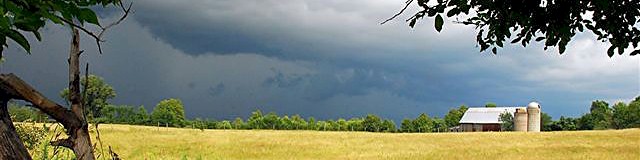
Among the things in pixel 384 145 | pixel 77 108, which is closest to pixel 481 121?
pixel 384 145

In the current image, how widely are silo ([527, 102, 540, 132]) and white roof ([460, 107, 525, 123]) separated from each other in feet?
73.5

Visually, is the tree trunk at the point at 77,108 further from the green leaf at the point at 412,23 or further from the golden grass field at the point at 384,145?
the golden grass field at the point at 384,145

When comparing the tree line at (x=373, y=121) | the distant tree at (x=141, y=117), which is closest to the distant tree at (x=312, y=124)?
the tree line at (x=373, y=121)

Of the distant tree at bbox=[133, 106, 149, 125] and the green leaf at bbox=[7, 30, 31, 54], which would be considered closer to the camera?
the green leaf at bbox=[7, 30, 31, 54]

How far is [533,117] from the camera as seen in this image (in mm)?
73938

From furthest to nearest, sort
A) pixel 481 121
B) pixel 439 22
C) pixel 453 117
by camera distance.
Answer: pixel 453 117 < pixel 481 121 < pixel 439 22

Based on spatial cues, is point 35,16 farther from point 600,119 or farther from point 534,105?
point 600,119

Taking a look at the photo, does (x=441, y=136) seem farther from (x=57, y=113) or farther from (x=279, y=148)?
(x=57, y=113)

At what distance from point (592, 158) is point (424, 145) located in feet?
37.6

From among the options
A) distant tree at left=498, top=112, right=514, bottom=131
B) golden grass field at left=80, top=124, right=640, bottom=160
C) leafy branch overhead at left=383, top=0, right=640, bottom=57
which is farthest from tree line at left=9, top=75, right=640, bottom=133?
leafy branch overhead at left=383, top=0, right=640, bottom=57

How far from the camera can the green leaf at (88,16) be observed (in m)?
2.67

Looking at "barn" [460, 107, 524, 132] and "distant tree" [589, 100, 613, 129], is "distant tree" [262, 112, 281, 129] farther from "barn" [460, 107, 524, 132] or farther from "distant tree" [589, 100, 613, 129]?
"distant tree" [589, 100, 613, 129]

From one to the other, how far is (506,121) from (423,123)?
53.8 feet

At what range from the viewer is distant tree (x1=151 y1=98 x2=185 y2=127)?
9838cm
